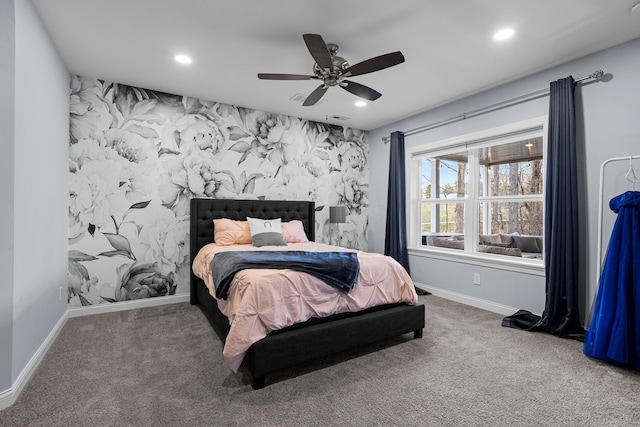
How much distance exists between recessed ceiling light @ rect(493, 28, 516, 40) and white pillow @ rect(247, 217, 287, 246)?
294cm

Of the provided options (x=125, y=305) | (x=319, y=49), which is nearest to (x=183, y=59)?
(x=319, y=49)

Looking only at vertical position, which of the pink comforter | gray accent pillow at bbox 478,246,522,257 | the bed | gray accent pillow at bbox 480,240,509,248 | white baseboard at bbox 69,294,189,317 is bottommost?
white baseboard at bbox 69,294,189,317

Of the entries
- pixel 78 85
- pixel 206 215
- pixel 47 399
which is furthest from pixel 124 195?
pixel 47 399

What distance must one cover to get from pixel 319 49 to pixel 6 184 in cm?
211

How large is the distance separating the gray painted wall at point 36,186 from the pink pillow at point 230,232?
4.91 feet

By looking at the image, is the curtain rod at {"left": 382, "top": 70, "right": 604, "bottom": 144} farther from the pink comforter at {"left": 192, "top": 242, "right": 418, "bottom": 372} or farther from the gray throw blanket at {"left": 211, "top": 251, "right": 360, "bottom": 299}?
the gray throw blanket at {"left": 211, "top": 251, "right": 360, "bottom": 299}

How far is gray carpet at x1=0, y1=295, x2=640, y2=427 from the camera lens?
1735 millimetres

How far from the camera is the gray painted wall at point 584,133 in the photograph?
8.85 feet

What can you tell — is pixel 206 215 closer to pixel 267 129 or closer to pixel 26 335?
pixel 267 129

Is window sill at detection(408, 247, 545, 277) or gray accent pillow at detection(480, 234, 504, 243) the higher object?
gray accent pillow at detection(480, 234, 504, 243)

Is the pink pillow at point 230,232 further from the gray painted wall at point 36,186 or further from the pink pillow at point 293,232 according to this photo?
the gray painted wall at point 36,186

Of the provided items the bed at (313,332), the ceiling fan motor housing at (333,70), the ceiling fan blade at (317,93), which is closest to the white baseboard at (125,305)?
the bed at (313,332)

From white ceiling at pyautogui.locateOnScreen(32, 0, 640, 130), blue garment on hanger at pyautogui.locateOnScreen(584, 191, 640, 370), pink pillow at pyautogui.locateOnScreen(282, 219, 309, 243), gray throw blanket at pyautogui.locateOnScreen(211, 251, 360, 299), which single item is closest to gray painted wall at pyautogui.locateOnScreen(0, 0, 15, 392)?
white ceiling at pyautogui.locateOnScreen(32, 0, 640, 130)

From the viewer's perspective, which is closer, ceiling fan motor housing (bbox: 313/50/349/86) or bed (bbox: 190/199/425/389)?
bed (bbox: 190/199/425/389)
